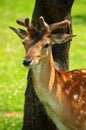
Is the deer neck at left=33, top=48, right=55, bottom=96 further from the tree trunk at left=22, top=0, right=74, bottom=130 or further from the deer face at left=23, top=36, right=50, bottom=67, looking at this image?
the tree trunk at left=22, top=0, right=74, bottom=130

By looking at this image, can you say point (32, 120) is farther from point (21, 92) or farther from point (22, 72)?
point (22, 72)

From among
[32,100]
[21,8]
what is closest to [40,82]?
[32,100]

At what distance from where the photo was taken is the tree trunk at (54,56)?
30.4ft

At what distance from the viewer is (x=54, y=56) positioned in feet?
31.2

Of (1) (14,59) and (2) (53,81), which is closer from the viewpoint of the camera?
(2) (53,81)

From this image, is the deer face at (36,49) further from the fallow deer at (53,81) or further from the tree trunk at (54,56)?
the tree trunk at (54,56)

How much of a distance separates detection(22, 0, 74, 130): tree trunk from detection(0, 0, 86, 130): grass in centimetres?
164

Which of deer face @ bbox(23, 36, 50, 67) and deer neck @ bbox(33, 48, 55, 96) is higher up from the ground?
deer face @ bbox(23, 36, 50, 67)

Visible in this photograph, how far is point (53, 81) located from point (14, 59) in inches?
465

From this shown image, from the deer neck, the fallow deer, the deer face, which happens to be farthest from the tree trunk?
the deer face

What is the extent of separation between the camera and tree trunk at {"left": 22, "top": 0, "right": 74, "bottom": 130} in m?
9.26

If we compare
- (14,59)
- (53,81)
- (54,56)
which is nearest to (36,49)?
→ (53,81)

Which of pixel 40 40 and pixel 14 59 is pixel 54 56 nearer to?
pixel 40 40

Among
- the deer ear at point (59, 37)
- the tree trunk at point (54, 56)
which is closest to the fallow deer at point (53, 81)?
the deer ear at point (59, 37)
